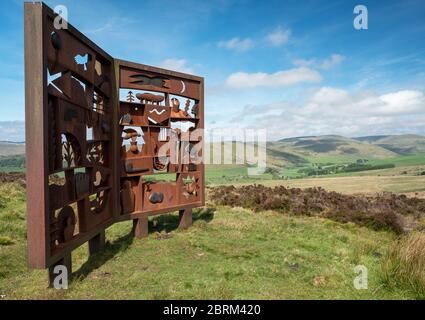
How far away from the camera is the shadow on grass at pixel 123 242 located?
688cm

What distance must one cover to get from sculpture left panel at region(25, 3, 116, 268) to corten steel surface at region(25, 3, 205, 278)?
0.02 metres

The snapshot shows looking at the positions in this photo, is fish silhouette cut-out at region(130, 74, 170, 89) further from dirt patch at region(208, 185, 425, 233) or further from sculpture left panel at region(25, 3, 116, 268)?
dirt patch at region(208, 185, 425, 233)

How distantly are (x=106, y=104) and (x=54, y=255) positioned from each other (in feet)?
14.0

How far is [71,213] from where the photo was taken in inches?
239

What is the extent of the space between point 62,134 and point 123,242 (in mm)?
4252

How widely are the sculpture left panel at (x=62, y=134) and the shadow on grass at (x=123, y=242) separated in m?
0.65

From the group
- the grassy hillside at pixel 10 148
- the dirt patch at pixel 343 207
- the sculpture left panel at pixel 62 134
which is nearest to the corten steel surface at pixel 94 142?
the sculpture left panel at pixel 62 134

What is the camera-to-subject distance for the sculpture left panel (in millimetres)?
4988

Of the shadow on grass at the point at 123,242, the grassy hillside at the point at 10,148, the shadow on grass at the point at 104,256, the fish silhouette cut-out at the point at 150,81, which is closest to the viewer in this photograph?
the shadow on grass at the point at 104,256

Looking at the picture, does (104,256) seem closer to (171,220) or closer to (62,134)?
(62,134)

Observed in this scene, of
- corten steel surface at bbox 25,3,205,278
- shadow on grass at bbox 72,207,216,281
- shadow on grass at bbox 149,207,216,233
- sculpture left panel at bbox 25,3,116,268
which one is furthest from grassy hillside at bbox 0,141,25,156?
sculpture left panel at bbox 25,3,116,268

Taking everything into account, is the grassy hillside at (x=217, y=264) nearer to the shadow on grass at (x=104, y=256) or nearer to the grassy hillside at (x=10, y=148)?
the shadow on grass at (x=104, y=256)
